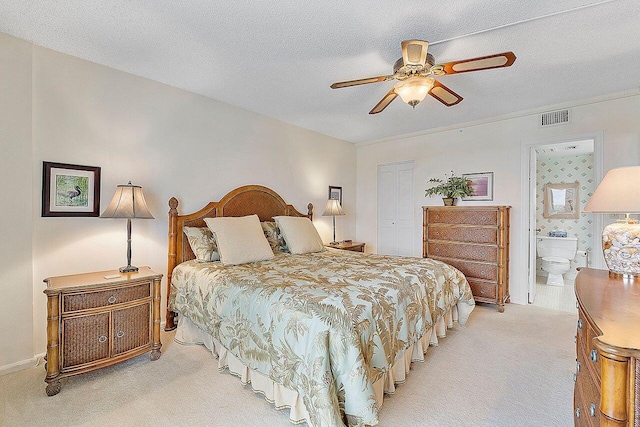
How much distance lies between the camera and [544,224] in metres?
5.70

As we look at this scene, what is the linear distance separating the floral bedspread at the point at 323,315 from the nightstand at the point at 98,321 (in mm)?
356

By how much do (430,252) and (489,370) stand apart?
2199mm

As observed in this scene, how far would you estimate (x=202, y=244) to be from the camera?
10.00 feet

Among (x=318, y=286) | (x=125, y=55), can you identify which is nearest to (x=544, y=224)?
(x=318, y=286)

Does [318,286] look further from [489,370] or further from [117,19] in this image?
[117,19]

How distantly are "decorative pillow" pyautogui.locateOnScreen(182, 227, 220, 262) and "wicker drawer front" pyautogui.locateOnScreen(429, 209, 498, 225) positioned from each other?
306 centimetres

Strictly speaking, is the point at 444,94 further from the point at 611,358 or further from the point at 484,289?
the point at 484,289

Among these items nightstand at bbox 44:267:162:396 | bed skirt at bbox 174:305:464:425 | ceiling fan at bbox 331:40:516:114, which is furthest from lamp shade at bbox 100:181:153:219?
ceiling fan at bbox 331:40:516:114

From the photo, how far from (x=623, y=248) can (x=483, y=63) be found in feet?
4.49

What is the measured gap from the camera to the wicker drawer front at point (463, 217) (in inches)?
155

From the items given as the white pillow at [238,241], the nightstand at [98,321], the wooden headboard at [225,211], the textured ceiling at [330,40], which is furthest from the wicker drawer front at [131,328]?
the textured ceiling at [330,40]

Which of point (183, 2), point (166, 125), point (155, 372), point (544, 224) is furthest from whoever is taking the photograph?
point (544, 224)

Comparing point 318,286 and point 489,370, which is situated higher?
A: point 318,286

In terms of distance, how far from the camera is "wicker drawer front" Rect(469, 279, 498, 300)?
3.86 metres
